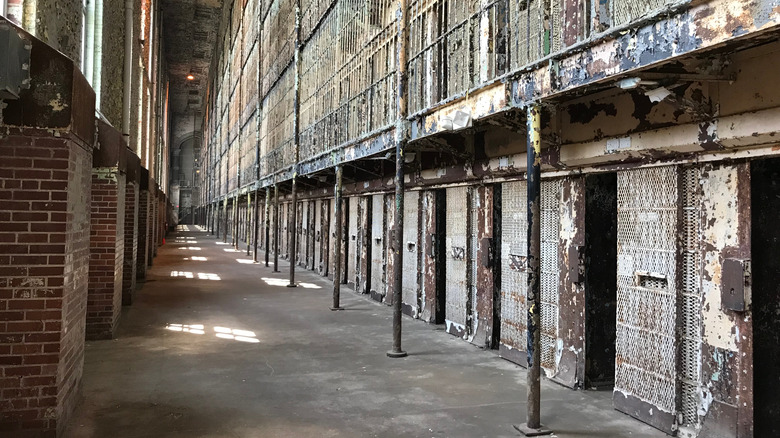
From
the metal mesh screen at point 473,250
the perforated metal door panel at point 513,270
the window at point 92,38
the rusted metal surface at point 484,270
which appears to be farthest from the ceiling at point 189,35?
the perforated metal door panel at point 513,270

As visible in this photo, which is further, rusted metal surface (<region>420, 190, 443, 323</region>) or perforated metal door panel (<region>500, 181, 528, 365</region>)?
rusted metal surface (<region>420, 190, 443, 323</region>)

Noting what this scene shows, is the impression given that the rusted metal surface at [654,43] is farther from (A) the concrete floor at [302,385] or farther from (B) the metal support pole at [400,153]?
(A) the concrete floor at [302,385]

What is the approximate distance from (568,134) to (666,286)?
6.39ft

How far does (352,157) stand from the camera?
9.80 metres

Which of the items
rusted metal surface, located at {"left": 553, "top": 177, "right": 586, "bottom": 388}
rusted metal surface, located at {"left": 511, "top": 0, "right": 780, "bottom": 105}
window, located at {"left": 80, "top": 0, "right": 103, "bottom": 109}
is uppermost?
window, located at {"left": 80, "top": 0, "right": 103, "bottom": 109}

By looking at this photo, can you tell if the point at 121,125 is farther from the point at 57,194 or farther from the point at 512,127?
the point at 512,127

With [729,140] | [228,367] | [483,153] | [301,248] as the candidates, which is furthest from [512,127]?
[301,248]

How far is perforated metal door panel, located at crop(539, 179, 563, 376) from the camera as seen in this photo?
6.16 metres

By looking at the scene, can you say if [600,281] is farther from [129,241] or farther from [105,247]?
[129,241]

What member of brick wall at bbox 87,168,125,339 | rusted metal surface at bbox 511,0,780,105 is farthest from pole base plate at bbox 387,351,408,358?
brick wall at bbox 87,168,125,339

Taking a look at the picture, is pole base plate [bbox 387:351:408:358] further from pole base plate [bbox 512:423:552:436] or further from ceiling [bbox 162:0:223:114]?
ceiling [bbox 162:0:223:114]

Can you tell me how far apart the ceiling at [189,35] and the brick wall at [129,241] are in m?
23.5

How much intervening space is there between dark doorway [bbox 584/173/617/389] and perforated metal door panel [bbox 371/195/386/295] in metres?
6.21

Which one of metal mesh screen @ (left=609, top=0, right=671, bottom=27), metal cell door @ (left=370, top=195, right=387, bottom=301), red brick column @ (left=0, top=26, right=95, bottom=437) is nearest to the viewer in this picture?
red brick column @ (left=0, top=26, right=95, bottom=437)
